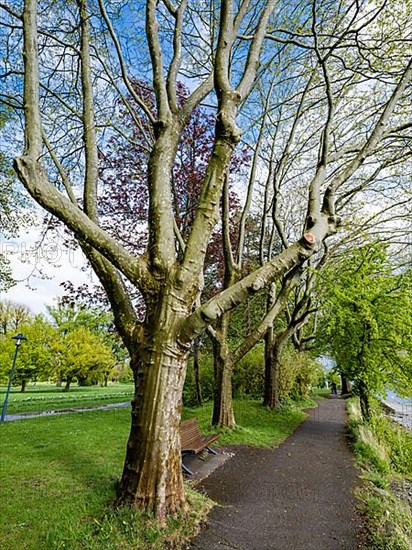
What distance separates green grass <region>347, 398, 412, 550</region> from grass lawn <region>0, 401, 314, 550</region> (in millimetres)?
1783

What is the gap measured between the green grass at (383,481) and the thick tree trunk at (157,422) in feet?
6.55

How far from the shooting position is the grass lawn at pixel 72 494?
113 inches

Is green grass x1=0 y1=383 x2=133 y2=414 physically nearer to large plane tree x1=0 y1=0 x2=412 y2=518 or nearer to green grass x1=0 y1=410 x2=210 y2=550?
green grass x1=0 y1=410 x2=210 y2=550

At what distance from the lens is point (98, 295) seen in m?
11.0

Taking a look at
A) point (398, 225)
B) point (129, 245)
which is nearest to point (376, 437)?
point (398, 225)

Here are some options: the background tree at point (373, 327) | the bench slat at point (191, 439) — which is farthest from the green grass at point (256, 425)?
the background tree at point (373, 327)

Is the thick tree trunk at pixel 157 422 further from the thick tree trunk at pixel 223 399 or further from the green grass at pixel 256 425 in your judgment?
the thick tree trunk at pixel 223 399

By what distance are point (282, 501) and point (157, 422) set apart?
216 centimetres

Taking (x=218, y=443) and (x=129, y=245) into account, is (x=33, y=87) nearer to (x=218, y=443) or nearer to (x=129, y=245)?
(x=218, y=443)

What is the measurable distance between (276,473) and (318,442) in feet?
9.87

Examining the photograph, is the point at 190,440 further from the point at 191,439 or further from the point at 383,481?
the point at 383,481

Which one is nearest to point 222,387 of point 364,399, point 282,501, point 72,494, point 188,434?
point 188,434

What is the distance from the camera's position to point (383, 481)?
5059 millimetres

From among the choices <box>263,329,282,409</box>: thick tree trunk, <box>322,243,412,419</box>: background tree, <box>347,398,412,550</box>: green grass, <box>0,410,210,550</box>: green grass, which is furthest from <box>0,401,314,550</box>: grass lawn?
<box>263,329,282,409</box>: thick tree trunk
